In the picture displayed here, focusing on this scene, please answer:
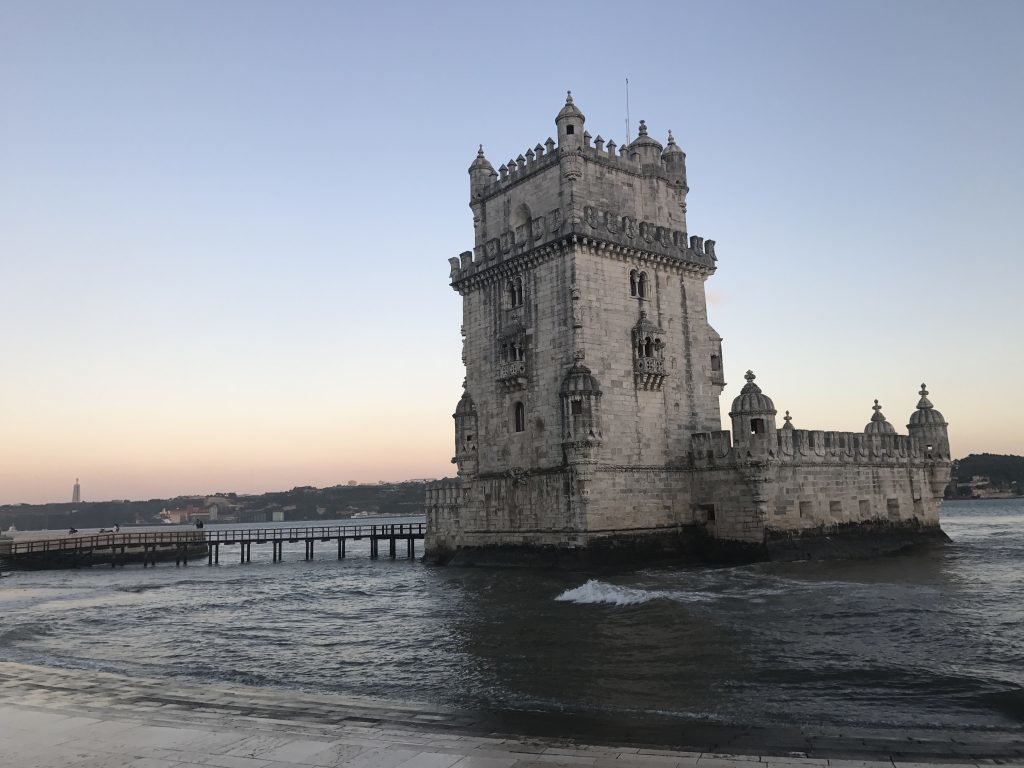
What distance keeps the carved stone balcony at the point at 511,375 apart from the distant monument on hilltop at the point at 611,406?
12 centimetres

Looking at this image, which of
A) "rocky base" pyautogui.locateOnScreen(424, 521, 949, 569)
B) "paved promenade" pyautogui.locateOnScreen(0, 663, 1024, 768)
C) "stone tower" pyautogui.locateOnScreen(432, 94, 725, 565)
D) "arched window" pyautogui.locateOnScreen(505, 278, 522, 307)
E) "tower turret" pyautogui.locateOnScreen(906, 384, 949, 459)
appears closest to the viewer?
"paved promenade" pyautogui.locateOnScreen(0, 663, 1024, 768)

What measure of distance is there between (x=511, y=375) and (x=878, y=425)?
2153 centimetres

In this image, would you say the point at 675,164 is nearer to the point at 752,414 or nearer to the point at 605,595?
the point at 752,414

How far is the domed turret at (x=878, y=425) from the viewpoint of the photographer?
4275 centimetres

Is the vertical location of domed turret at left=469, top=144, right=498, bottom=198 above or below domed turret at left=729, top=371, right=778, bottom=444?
above

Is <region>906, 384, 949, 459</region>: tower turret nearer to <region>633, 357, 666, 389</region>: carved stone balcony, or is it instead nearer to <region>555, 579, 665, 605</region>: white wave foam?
<region>633, 357, 666, 389</region>: carved stone balcony

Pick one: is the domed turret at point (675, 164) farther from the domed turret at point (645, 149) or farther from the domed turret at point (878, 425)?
the domed turret at point (878, 425)

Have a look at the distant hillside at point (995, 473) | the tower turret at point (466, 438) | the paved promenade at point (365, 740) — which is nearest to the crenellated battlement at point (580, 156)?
the tower turret at point (466, 438)

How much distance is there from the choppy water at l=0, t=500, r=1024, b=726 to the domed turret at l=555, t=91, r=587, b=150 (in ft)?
62.9

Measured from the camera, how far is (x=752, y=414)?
3459 cm

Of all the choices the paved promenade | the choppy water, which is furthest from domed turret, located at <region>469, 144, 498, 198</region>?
the paved promenade

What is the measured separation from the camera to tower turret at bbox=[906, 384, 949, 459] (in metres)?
45.5

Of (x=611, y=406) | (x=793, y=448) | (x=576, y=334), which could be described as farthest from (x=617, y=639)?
(x=793, y=448)

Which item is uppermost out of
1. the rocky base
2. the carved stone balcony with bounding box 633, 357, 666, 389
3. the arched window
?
the arched window
